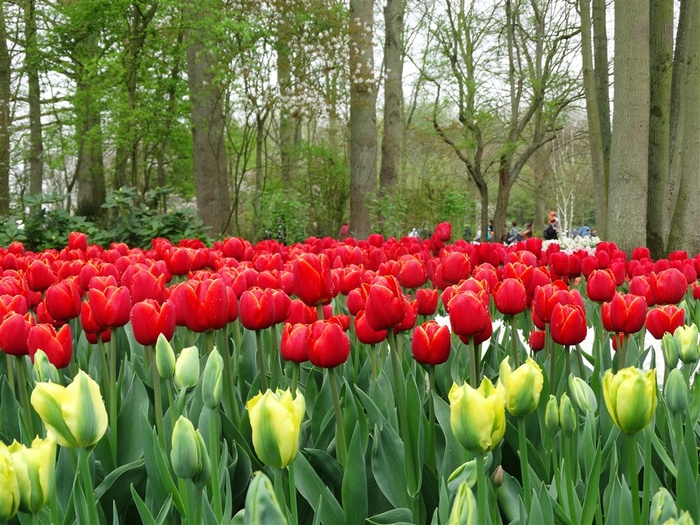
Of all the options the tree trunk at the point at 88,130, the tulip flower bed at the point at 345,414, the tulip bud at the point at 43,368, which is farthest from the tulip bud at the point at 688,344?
the tree trunk at the point at 88,130

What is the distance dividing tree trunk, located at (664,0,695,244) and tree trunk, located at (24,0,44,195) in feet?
33.6

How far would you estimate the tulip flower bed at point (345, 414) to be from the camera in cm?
107

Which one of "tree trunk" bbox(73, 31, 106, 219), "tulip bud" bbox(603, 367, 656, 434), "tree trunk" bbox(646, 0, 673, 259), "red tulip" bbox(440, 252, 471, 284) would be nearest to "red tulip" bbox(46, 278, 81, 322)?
"red tulip" bbox(440, 252, 471, 284)

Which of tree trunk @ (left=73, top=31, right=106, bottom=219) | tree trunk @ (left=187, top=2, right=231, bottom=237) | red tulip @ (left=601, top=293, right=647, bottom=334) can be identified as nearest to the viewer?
red tulip @ (left=601, top=293, right=647, bottom=334)

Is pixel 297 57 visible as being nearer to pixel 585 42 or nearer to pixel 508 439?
pixel 585 42

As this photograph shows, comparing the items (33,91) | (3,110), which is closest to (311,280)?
(3,110)

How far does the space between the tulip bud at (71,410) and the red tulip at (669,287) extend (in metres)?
1.78

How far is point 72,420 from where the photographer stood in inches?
43.1

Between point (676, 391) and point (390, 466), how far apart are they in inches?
23.2

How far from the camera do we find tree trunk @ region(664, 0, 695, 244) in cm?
702

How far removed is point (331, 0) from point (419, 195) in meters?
5.57

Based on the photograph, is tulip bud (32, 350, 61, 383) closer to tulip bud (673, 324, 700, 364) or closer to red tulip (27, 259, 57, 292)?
red tulip (27, 259, 57, 292)

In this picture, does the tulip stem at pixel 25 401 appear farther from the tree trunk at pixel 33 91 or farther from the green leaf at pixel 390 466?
the tree trunk at pixel 33 91

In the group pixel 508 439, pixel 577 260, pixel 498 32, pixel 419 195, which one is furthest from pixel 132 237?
pixel 498 32
